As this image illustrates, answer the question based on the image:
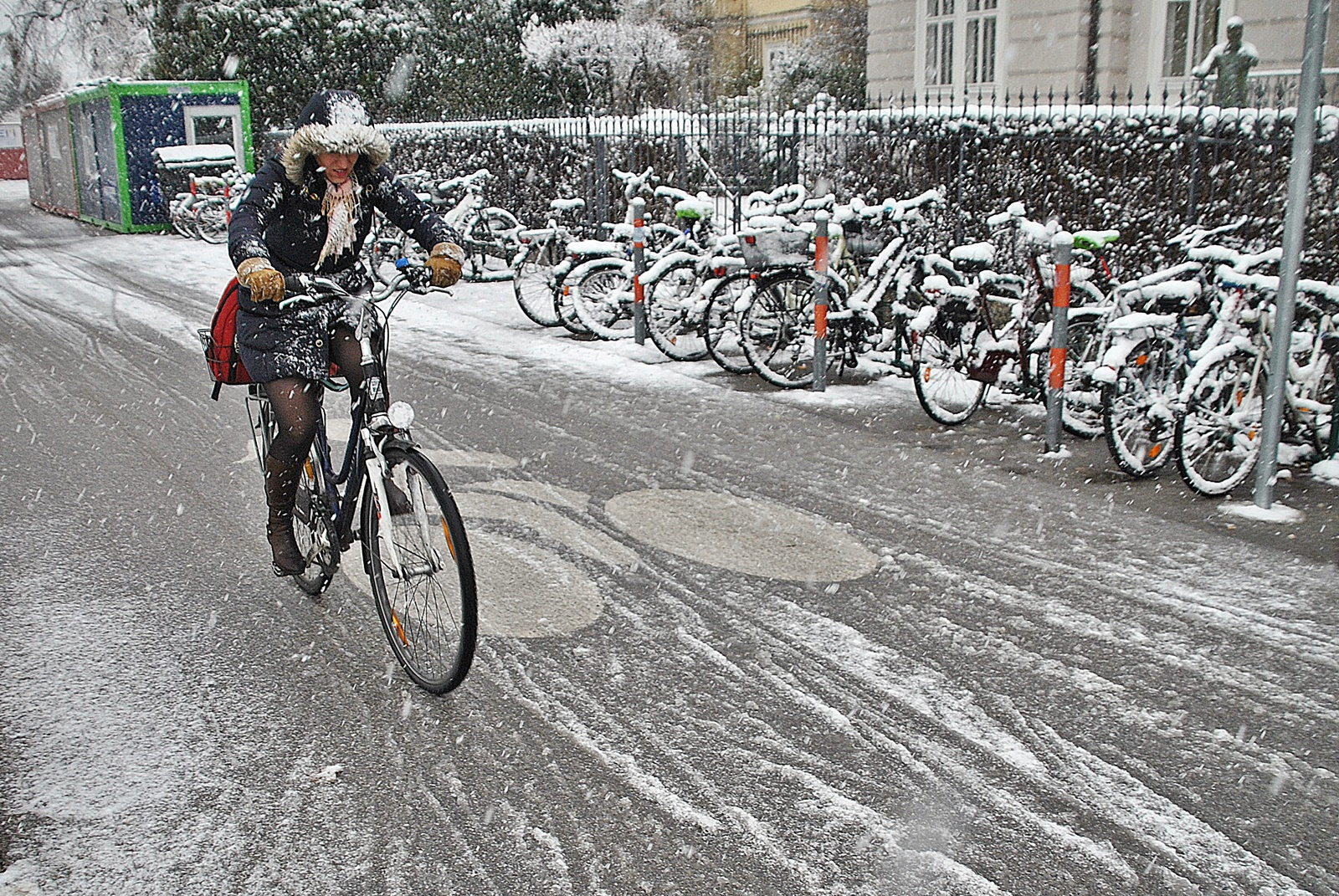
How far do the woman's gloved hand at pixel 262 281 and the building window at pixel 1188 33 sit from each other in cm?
1378

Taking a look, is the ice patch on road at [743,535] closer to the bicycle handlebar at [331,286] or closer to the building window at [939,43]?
the bicycle handlebar at [331,286]

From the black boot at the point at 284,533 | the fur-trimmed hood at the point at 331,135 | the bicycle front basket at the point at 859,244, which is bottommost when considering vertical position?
the black boot at the point at 284,533

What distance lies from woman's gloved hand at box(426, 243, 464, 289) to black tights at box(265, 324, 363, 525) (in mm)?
339

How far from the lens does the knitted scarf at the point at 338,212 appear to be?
4035 mm

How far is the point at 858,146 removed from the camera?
1127cm

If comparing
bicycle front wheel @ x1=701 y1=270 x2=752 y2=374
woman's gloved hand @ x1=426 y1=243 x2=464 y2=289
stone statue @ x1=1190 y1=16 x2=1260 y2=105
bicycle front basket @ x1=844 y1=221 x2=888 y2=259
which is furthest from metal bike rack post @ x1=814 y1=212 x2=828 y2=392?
woman's gloved hand @ x1=426 y1=243 x2=464 y2=289

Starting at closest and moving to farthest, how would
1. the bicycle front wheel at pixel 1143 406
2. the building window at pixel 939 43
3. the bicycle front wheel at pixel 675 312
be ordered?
1. the bicycle front wheel at pixel 1143 406
2. the bicycle front wheel at pixel 675 312
3. the building window at pixel 939 43

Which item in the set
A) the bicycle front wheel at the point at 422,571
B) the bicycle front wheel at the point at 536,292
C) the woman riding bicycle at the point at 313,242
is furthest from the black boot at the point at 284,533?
the bicycle front wheel at the point at 536,292

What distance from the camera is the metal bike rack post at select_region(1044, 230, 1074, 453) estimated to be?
6785 mm

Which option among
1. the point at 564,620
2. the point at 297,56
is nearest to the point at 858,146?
the point at 564,620

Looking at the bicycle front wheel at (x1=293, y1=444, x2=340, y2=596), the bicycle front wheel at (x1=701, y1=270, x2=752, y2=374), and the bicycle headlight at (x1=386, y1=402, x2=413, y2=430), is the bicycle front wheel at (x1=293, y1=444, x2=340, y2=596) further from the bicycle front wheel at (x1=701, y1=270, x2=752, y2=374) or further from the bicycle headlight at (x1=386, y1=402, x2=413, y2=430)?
the bicycle front wheel at (x1=701, y1=270, x2=752, y2=374)

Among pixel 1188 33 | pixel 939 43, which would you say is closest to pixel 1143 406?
pixel 1188 33

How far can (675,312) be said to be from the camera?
9.88 meters

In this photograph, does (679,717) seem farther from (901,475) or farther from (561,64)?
(561,64)
